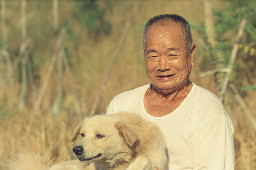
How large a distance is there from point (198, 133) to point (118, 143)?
612mm

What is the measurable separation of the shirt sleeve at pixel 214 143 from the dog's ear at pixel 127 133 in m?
0.45

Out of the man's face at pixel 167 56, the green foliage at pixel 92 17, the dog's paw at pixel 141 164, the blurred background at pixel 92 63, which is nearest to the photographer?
the dog's paw at pixel 141 164

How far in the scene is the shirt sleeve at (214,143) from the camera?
115 inches

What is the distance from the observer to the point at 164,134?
127 inches

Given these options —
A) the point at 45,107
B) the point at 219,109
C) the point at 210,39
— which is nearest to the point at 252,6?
the point at 210,39

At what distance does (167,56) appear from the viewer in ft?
10.7

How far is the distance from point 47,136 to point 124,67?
3.63 m

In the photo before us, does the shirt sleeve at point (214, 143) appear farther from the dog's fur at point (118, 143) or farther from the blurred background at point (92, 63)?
the blurred background at point (92, 63)

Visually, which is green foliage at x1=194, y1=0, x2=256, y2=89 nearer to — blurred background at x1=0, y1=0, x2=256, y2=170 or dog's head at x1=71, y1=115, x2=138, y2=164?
blurred background at x1=0, y1=0, x2=256, y2=170

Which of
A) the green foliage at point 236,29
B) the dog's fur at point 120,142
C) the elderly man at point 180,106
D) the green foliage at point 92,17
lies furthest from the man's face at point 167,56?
the green foliage at point 92,17

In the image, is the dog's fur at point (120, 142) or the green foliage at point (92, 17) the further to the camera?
the green foliage at point (92, 17)

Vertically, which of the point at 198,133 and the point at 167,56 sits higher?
the point at 167,56

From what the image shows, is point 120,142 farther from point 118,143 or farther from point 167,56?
point 167,56

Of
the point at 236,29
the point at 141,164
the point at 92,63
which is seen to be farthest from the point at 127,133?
the point at 92,63
